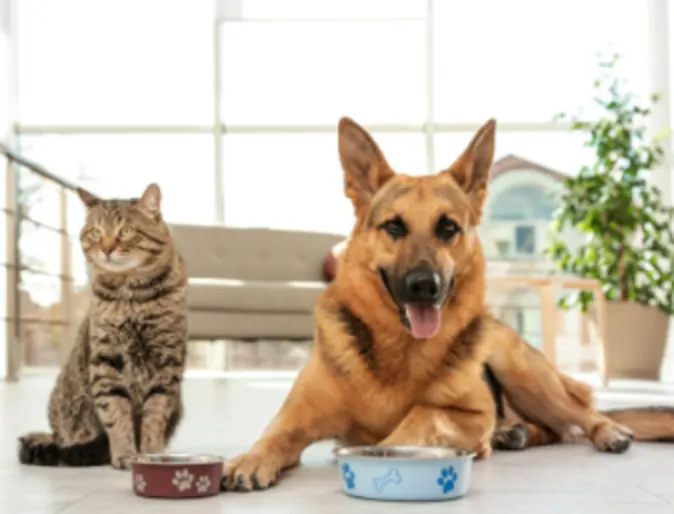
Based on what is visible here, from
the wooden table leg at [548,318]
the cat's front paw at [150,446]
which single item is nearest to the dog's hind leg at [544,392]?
the cat's front paw at [150,446]

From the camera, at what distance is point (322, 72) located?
7629 mm

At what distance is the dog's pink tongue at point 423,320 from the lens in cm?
195

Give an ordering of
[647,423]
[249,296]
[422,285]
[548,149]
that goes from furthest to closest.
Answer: [548,149], [249,296], [647,423], [422,285]

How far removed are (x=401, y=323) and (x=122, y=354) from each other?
0.63 metres

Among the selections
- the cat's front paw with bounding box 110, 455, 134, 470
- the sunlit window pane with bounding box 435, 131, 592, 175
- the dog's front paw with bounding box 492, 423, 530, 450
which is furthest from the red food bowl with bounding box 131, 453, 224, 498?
the sunlit window pane with bounding box 435, 131, 592, 175

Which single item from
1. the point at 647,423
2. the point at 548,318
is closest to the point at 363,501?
the point at 647,423

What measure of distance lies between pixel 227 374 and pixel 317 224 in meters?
1.45

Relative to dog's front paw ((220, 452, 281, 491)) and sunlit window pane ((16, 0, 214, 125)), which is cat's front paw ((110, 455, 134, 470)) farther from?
sunlit window pane ((16, 0, 214, 125))

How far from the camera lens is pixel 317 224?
750 centimetres

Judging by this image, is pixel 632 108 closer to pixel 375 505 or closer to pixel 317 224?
pixel 317 224

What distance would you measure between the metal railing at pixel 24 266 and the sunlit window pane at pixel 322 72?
2.05 m

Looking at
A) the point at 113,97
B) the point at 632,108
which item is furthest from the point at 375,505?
the point at 113,97

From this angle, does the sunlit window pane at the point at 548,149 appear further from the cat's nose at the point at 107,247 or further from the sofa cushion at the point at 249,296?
the cat's nose at the point at 107,247

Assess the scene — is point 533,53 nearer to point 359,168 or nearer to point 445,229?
point 359,168
